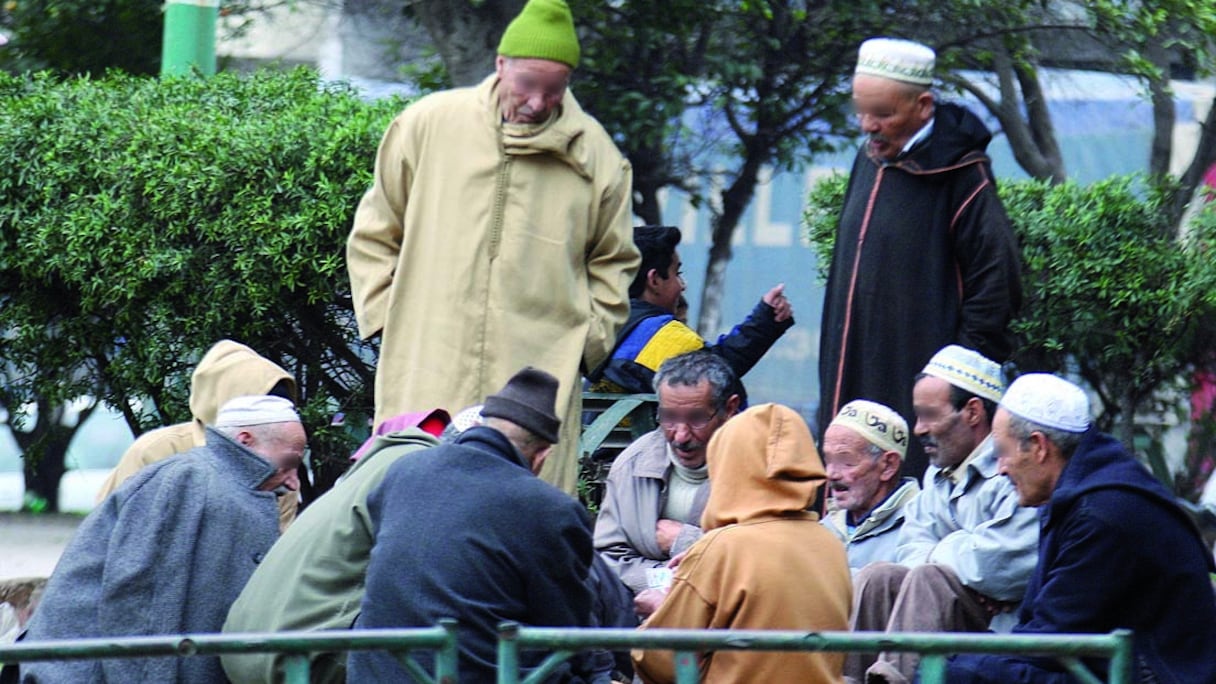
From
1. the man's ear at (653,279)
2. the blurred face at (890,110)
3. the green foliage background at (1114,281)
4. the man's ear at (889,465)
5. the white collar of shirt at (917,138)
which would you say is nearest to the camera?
the man's ear at (889,465)

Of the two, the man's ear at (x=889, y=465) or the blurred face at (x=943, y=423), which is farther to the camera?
the man's ear at (x=889, y=465)

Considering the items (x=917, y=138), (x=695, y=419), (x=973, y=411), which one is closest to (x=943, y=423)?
(x=973, y=411)

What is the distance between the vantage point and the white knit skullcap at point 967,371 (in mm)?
6077

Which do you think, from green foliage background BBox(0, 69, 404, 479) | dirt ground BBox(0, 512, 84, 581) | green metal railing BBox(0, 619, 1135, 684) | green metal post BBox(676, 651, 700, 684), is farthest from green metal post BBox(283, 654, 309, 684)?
dirt ground BBox(0, 512, 84, 581)

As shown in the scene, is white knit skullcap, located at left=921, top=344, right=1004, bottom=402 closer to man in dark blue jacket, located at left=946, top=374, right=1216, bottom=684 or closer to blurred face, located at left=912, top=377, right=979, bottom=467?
blurred face, located at left=912, top=377, right=979, bottom=467

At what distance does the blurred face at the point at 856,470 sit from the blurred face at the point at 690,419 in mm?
413

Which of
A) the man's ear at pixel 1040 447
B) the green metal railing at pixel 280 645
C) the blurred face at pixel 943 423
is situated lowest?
the green metal railing at pixel 280 645

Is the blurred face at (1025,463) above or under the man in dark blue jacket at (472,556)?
above

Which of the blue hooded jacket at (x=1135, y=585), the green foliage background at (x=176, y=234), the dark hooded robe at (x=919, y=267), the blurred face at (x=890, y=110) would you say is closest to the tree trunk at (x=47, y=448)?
the green foliage background at (x=176, y=234)

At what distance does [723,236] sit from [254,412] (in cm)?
573

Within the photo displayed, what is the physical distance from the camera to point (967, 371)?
240 inches

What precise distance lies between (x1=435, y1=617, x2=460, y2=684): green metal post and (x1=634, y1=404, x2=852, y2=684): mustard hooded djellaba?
94 centimetres

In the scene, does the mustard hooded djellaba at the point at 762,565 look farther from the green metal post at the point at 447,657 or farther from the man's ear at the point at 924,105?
the man's ear at the point at 924,105

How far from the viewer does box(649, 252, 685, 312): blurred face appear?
771 centimetres
